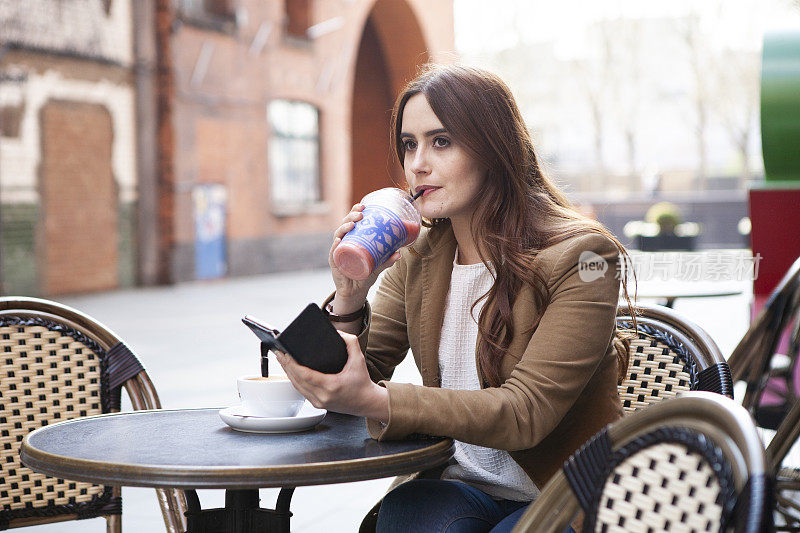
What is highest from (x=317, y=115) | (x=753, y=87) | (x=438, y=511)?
(x=753, y=87)

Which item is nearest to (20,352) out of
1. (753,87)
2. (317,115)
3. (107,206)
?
(107,206)

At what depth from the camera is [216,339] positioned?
30.1 ft

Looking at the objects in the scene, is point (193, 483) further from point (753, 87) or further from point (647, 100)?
point (647, 100)

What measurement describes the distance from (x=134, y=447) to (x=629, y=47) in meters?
38.5

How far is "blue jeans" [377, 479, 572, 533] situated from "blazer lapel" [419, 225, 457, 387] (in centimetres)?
27

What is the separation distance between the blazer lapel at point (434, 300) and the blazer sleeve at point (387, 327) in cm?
14

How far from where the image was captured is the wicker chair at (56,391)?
94.3 inches

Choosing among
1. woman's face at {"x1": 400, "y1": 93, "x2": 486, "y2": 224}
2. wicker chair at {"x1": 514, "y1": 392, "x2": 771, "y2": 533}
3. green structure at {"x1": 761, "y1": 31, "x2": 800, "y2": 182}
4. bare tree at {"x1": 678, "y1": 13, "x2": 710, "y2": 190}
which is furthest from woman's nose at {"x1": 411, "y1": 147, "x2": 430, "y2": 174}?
bare tree at {"x1": 678, "y1": 13, "x2": 710, "y2": 190}

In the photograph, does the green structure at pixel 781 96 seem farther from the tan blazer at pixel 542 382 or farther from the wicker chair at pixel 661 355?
the tan blazer at pixel 542 382

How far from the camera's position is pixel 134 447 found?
172 centimetres

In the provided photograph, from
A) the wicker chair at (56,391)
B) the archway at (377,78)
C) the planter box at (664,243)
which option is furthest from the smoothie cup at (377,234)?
the archway at (377,78)

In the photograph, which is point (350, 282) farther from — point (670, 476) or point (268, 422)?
point (670, 476)

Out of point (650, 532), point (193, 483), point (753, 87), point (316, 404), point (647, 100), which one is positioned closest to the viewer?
point (650, 532)

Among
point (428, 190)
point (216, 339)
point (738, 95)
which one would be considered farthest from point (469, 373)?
point (738, 95)
